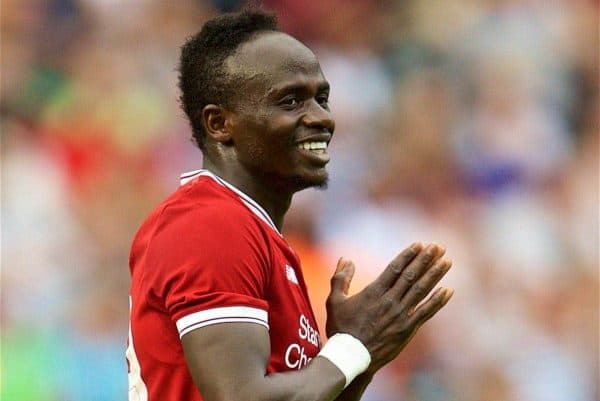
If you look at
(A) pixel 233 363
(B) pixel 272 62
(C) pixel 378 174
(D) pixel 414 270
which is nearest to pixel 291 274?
(D) pixel 414 270

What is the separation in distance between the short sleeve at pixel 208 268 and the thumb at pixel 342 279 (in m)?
0.31

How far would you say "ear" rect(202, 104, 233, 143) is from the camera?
227 cm

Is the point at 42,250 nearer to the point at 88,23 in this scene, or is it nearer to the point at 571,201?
the point at 88,23

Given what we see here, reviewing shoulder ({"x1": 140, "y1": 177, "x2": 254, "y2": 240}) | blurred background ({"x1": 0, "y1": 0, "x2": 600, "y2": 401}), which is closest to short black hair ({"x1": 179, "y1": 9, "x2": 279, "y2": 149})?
shoulder ({"x1": 140, "y1": 177, "x2": 254, "y2": 240})

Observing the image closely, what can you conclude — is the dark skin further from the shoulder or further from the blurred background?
the blurred background

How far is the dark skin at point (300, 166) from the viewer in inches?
84.0

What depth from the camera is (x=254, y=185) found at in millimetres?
2262

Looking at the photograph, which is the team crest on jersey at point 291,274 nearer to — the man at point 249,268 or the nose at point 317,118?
the man at point 249,268

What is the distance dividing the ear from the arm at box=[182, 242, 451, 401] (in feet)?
1.38

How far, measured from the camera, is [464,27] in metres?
5.27

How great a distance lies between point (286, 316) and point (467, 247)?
115 inches

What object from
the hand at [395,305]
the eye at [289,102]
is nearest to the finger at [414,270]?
the hand at [395,305]

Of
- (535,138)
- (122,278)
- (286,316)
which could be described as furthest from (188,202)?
(535,138)

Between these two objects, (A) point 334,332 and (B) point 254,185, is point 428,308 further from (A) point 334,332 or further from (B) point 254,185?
(B) point 254,185
